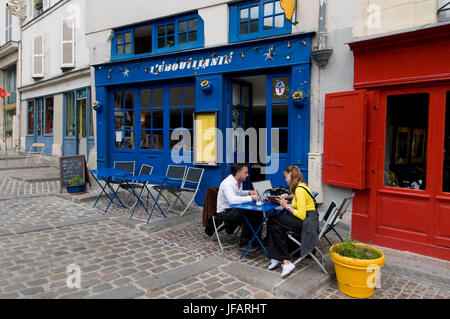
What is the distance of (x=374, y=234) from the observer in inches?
210

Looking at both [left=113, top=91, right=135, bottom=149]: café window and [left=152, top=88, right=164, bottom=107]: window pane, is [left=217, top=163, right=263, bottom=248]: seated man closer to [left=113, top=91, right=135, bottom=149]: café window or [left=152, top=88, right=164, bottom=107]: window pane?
[left=152, top=88, right=164, bottom=107]: window pane

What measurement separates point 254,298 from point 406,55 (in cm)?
399

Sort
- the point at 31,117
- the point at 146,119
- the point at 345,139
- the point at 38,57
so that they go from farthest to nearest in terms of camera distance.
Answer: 1. the point at 31,117
2. the point at 38,57
3. the point at 146,119
4. the point at 345,139

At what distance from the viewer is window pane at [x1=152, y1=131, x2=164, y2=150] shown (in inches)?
339

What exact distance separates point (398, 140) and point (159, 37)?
19.8ft

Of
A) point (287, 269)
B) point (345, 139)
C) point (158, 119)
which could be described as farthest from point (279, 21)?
point (287, 269)

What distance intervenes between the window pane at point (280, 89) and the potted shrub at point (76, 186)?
500 cm

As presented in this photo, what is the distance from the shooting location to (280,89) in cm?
669

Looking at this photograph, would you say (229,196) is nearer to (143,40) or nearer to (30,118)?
(143,40)

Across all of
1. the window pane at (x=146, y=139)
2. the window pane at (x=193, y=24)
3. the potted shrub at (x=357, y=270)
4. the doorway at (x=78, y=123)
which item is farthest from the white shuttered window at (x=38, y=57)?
the potted shrub at (x=357, y=270)

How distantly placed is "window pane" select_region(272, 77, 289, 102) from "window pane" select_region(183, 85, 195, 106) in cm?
213

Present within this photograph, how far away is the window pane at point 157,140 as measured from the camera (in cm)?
861

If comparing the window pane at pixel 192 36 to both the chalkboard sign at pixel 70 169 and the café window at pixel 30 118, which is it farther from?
the café window at pixel 30 118
